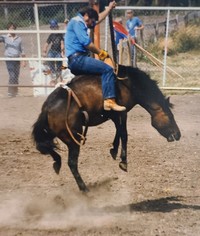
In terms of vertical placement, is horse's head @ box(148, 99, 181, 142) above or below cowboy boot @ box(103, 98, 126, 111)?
below

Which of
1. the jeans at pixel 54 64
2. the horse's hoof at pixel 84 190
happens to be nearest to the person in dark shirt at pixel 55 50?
the jeans at pixel 54 64

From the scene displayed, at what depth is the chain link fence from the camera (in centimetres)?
1386

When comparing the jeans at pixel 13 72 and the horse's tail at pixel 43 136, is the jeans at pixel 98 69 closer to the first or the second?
the horse's tail at pixel 43 136

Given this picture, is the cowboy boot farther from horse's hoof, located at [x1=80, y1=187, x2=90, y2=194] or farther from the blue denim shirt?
horse's hoof, located at [x1=80, y1=187, x2=90, y2=194]

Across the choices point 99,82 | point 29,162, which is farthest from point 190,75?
point 99,82

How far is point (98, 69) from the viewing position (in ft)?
22.1

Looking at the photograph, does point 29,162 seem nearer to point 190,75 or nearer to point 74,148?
point 74,148

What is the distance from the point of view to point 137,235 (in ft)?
18.6

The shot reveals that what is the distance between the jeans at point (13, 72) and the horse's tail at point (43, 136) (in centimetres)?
771

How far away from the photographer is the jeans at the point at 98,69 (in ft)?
21.6

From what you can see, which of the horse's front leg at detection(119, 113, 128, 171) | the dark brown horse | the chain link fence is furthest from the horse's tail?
the chain link fence

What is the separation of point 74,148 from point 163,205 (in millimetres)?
1324

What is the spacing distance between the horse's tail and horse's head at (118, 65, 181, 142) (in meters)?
1.15

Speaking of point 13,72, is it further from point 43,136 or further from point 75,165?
point 75,165
